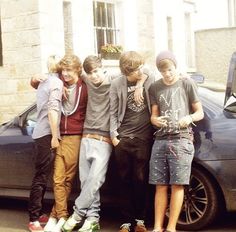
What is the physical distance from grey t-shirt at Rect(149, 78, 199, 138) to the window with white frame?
8103 mm

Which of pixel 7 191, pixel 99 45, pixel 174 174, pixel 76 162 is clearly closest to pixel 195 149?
pixel 174 174

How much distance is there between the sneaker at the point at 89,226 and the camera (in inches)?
206

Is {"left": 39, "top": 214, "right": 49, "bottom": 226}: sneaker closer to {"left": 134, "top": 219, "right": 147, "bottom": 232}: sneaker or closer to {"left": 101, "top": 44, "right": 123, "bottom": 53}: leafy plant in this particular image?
{"left": 134, "top": 219, "right": 147, "bottom": 232}: sneaker

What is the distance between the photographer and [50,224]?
5492 mm

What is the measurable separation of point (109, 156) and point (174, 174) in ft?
2.41

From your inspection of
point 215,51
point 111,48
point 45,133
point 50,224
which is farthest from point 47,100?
point 215,51

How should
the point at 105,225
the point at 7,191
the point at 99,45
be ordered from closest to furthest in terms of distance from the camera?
the point at 105,225, the point at 7,191, the point at 99,45

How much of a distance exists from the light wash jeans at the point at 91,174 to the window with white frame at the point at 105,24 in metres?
7.84

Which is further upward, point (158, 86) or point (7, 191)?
point (158, 86)

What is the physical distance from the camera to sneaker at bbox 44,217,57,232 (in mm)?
5439

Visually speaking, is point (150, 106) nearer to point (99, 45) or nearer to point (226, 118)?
point (226, 118)

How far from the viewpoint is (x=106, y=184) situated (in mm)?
5555

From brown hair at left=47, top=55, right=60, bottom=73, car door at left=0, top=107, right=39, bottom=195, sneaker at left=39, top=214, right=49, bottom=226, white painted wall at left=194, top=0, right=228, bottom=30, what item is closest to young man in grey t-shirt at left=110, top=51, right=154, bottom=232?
brown hair at left=47, top=55, right=60, bottom=73

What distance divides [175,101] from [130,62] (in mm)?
536
